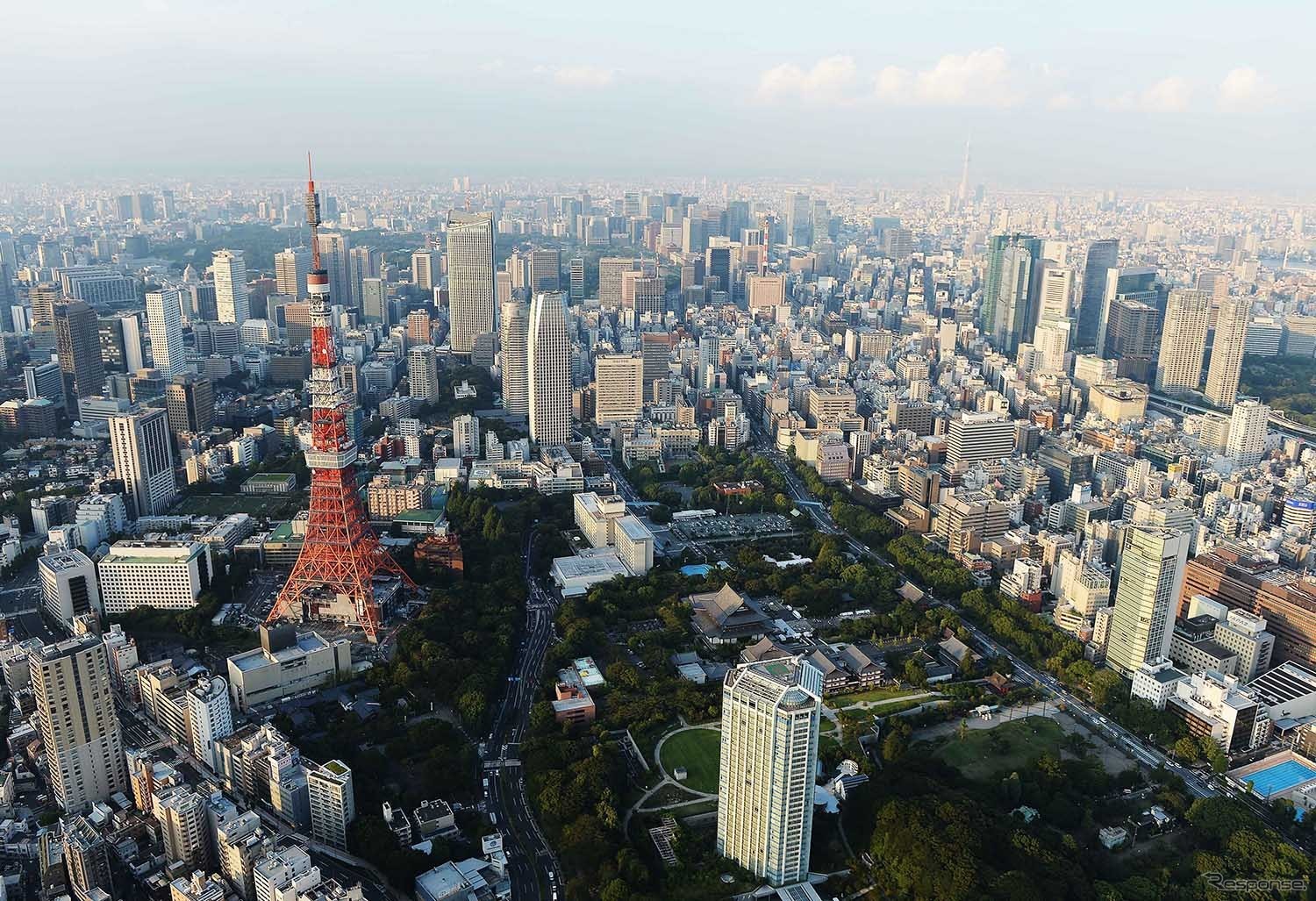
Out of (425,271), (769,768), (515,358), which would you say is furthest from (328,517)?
(425,271)

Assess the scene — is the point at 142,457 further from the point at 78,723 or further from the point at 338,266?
the point at 338,266

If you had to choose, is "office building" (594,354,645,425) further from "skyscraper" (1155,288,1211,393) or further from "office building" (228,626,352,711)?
"skyscraper" (1155,288,1211,393)

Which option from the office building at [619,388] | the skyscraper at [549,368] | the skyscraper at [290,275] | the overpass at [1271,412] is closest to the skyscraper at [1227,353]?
the overpass at [1271,412]

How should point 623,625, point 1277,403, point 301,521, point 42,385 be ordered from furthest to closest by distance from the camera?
1. point 1277,403
2. point 42,385
3. point 301,521
4. point 623,625

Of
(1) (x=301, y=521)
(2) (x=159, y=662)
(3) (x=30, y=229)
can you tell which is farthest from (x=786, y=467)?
(3) (x=30, y=229)

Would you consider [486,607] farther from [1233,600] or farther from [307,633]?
[1233,600]

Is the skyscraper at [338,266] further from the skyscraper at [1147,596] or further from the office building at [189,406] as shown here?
the skyscraper at [1147,596]

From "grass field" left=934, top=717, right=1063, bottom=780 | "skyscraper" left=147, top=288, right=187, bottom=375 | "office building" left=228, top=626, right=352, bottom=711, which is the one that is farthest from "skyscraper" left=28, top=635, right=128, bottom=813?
"skyscraper" left=147, top=288, right=187, bottom=375
